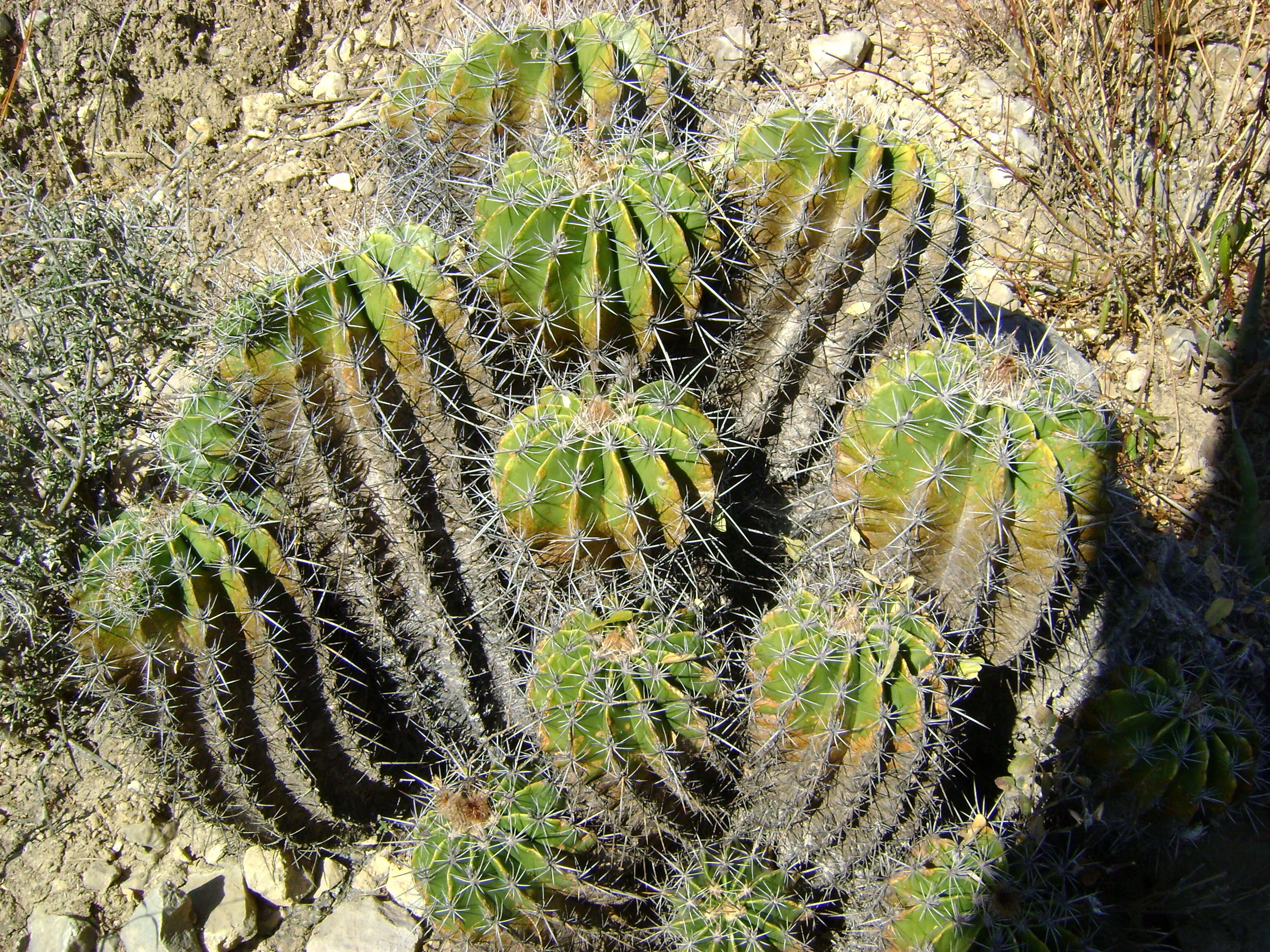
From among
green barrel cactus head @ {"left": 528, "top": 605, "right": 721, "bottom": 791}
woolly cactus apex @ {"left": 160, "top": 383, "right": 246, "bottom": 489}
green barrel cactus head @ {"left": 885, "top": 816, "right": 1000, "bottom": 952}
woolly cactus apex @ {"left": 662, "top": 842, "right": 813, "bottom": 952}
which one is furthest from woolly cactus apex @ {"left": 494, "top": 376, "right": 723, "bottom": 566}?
green barrel cactus head @ {"left": 885, "top": 816, "right": 1000, "bottom": 952}

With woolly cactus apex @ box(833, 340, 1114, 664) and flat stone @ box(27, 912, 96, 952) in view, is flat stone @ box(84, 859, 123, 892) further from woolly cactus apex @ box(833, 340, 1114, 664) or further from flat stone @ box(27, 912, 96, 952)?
woolly cactus apex @ box(833, 340, 1114, 664)

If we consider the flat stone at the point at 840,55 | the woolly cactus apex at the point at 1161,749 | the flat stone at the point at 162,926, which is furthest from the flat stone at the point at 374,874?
A: the flat stone at the point at 840,55

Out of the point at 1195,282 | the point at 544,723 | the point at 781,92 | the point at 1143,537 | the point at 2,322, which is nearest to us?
the point at 544,723

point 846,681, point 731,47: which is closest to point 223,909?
point 846,681

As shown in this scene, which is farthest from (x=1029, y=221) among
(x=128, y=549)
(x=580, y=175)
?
(x=128, y=549)

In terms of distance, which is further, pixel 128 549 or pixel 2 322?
pixel 2 322

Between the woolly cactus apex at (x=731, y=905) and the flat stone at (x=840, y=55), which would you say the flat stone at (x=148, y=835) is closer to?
the woolly cactus apex at (x=731, y=905)

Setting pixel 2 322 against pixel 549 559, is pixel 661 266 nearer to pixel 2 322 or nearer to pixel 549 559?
pixel 549 559
